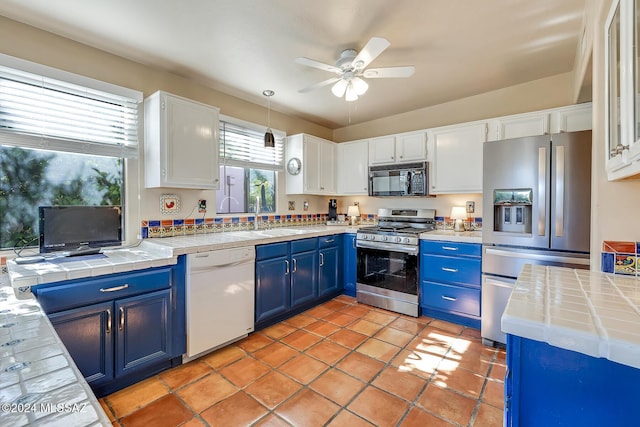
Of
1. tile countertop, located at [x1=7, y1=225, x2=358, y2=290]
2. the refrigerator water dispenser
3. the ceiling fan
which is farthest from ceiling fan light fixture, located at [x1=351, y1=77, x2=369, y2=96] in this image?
tile countertop, located at [x1=7, y1=225, x2=358, y2=290]

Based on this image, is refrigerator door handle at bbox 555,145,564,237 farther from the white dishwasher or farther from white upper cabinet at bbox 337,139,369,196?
the white dishwasher

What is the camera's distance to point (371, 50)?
1.95 metres

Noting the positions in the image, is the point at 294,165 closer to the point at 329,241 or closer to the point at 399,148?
the point at 329,241

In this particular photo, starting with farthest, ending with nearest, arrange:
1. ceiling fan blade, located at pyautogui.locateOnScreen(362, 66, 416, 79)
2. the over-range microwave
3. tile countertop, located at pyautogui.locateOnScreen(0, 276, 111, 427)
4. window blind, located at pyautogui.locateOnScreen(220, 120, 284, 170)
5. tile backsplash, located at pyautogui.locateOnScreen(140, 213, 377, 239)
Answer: the over-range microwave < window blind, located at pyautogui.locateOnScreen(220, 120, 284, 170) < tile backsplash, located at pyautogui.locateOnScreen(140, 213, 377, 239) < ceiling fan blade, located at pyautogui.locateOnScreen(362, 66, 416, 79) < tile countertop, located at pyautogui.locateOnScreen(0, 276, 111, 427)

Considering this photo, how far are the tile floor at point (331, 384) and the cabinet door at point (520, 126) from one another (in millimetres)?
2057

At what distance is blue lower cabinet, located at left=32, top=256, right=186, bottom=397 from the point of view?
172 centimetres

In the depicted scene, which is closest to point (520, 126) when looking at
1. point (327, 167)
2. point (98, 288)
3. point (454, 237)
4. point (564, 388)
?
point (454, 237)

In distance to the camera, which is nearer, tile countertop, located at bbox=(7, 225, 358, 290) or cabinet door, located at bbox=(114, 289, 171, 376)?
tile countertop, located at bbox=(7, 225, 358, 290)

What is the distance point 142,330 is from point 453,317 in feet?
9.50

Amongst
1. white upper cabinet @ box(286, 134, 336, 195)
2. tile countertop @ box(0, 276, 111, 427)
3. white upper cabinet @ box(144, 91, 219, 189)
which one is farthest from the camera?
white upper cabinet @ box(286, 134, 336, 195)

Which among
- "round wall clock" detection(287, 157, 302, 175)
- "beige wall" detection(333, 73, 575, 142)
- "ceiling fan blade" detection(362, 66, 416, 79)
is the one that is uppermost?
"beige wall" detection(333, 73, 575, 142)

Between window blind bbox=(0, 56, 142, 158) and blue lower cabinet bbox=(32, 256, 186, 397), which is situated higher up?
window blind bbox=(0, 56, 142, 158)

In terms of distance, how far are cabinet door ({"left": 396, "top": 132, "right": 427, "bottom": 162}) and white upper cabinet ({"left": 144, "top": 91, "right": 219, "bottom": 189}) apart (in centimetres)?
227

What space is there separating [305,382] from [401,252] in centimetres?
179
